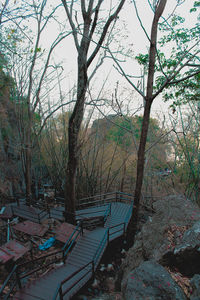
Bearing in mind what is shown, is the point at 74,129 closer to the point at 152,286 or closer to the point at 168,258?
the point at 168,258

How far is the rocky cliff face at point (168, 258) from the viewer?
229 cm

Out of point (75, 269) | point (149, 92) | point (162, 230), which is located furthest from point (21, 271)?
point (149, 92)

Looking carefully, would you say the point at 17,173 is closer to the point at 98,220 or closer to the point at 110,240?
the point at 98,220

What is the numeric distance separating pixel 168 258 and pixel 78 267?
2439 millimetres

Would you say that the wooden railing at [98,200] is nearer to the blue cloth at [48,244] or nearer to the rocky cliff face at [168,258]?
the blue cloth at [48,244]

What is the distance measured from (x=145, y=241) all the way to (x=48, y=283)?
84.3 inches

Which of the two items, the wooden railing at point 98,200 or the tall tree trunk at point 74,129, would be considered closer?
the tall tree trunk at point 74,129

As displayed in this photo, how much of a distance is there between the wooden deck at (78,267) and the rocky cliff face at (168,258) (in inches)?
34.3

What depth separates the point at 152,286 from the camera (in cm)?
233

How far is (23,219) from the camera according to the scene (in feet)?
22.7

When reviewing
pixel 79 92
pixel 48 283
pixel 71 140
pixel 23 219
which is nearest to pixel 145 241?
pixel 48 283

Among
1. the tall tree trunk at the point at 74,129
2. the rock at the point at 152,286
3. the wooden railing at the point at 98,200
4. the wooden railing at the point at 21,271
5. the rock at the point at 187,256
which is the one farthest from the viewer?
the wooden railing at the point at 98,200

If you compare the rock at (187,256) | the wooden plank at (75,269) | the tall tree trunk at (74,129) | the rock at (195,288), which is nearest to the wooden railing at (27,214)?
the tall tree trunk at (74,129)

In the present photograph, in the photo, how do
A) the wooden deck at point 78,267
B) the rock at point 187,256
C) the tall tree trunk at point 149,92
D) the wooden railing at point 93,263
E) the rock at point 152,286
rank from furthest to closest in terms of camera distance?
the tall tree trunk at point 149,92 → the wooden deck at point 78,267 → the wooden railing at point 93,263 → the rock at point 187,256 → the rock at point 152,286
